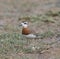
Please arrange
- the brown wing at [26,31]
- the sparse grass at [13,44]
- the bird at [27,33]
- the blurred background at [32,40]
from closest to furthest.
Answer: the blurred background at [32,40], the sparse grass at [13,44], the bird at [27,33], the brown wing at [26,31]

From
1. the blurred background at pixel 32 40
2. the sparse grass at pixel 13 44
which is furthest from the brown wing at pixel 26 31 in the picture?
the sparse grass at pixel 13 44

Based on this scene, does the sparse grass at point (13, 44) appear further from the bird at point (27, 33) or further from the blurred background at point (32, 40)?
the bird at point (27, 33)

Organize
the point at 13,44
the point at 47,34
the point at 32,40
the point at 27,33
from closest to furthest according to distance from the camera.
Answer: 1. the point at 13,44
2. the point at 32,40
3. the point at 47,34
4. the point at 27,33

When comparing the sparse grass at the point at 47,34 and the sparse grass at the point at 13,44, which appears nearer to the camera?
the sparse grass at the point at 13,44

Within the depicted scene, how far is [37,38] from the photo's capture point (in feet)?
37.0

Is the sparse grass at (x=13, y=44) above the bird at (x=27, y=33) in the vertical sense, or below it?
above

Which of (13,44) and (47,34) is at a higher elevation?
→ (13,44)

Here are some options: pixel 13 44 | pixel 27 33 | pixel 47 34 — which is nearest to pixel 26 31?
pixel 27 33

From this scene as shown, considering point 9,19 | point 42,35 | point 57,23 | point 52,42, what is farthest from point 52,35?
point 9,19

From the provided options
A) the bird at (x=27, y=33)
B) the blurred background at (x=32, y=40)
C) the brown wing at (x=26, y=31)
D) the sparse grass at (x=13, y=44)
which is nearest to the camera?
the blurred background at (x=32, y=40)

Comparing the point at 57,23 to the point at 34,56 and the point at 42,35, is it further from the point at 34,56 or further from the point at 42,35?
the point at 34,56

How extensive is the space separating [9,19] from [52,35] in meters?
4.44

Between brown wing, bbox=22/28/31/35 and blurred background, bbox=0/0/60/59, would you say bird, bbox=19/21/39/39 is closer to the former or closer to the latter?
brown wing, bbox=22/28/31/35

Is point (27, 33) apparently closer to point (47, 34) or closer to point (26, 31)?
point (26, 31)
